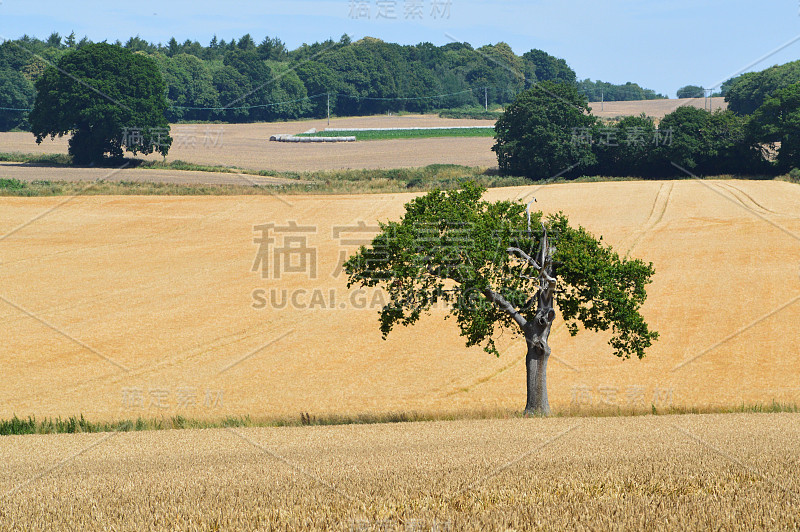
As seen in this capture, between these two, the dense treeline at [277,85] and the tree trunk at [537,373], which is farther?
the dense treeline at [277,85]

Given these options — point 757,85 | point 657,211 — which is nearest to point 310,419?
point 657,211

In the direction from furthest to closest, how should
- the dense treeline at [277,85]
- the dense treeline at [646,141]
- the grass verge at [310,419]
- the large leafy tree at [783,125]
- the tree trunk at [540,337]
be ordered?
the dense treeline at [277,85] → the dense treeline at [646,141] → the large leafy tree at [783,125] → the tree trunk at [540,337] → the grass verge at [310,419]

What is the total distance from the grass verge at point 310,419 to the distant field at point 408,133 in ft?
428

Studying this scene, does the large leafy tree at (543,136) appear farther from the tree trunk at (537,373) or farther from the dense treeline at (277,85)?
the tree trunk at (537,373)

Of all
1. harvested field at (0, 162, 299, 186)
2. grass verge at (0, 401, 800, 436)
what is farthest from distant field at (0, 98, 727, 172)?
grass verge at (0, 401, 800, 436)

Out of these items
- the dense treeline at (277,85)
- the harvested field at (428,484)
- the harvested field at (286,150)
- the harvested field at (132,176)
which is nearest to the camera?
the harvested field at (428,484)

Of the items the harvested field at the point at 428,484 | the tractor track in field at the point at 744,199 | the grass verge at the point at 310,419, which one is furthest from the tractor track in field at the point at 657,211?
the harvested field at the point at 428,484

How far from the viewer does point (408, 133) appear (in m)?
159

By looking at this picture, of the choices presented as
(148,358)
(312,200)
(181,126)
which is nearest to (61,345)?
(148,358)

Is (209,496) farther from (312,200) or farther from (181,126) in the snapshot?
(181,126)

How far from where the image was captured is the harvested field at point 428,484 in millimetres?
7578

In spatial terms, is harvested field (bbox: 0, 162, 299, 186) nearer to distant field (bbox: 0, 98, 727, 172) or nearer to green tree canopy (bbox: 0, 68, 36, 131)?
distant field (bbox: 0, 98, 727, 172)

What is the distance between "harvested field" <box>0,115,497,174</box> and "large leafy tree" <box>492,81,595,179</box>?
633 inches

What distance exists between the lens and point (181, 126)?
155 m
